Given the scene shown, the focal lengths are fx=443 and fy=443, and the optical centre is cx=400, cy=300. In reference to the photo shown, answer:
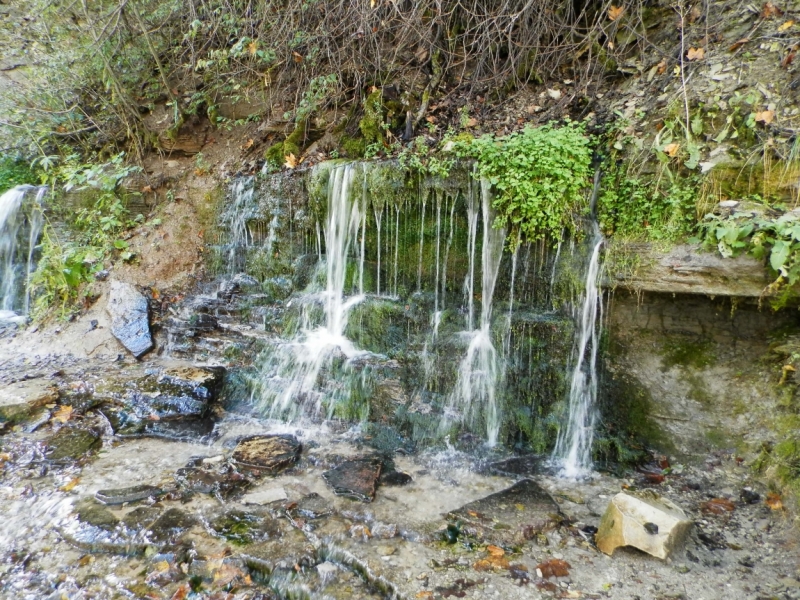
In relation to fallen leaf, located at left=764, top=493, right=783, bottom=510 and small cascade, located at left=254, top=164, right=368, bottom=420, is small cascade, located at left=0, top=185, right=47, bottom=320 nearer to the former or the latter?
small cascade, located at left=254, top=164, right=368, bottom=420

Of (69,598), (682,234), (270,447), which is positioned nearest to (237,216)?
(270,447)

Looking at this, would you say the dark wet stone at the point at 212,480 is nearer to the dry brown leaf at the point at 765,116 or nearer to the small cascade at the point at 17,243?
the dry brown leaf at the point at 765,116

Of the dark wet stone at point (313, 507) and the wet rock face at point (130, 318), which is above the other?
the wet rock face at point (130, 318)

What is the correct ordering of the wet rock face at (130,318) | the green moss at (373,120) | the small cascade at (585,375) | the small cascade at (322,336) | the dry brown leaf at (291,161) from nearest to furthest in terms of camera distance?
the small cascade at (585,375) < the small cascade at (322,336) < the wet rock face at (130,318) < the green moss at (373,120) < the dry brown leaf at (291,161)

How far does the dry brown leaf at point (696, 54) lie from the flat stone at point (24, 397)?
8.16 meters

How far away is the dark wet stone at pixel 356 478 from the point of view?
3836mm

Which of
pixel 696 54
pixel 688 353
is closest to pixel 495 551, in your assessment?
pixel 688 353

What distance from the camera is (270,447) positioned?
450cm

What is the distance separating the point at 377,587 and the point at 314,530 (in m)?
0.71

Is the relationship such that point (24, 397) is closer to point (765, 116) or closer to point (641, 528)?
point (641, 528)

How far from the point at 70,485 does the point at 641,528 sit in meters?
4.59

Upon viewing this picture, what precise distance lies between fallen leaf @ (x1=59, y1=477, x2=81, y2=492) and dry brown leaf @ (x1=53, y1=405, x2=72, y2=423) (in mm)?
1199

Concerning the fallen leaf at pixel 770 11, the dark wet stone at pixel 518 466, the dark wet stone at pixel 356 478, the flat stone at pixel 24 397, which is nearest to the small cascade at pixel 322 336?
the dark wet stone at pixel 356 478

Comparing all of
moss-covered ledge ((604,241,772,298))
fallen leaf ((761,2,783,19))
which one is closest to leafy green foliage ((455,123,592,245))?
moss-covered ledge ((604,241,772,298))
